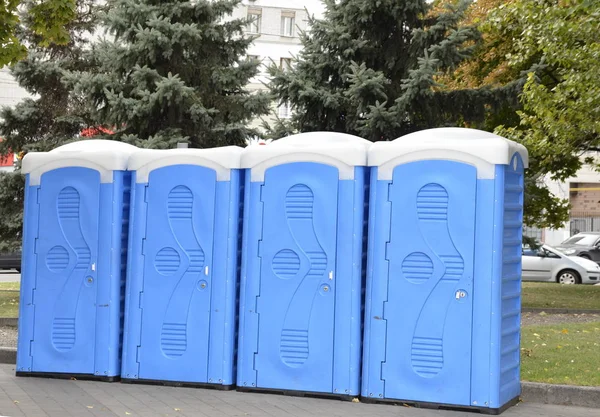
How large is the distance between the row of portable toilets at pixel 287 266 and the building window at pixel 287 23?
4710 cm

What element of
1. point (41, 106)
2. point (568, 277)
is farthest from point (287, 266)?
point (568, 277)

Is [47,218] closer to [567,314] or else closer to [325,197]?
[325,197]

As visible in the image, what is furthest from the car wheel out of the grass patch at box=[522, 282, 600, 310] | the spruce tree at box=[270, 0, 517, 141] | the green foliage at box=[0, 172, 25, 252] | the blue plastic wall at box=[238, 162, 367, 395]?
the blue plastic wall at box=[238, 162, 367, 395]

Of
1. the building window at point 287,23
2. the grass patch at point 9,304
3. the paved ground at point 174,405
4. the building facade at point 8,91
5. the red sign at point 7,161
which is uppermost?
the building window at point 287,23

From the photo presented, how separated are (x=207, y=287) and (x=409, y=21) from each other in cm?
1065

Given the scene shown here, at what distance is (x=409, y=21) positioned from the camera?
61.2 feet

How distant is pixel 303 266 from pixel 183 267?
3.71 feet

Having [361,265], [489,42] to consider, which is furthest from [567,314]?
[361,265]

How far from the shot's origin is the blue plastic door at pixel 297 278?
8734 millimetres

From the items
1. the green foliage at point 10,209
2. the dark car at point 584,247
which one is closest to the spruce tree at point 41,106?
the green foliage at point 10,209

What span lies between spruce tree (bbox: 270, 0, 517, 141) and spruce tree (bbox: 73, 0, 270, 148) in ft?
2.66

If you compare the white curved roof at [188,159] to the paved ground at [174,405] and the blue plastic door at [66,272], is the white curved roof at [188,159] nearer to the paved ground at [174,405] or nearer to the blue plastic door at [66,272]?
the blue plastic door at [66,272]

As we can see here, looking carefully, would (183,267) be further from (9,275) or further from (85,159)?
(9,275)

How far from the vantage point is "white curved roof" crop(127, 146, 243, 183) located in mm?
9078
